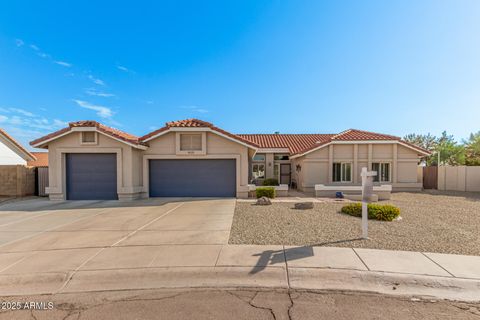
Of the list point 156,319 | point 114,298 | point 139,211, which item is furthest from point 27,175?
point 156,319

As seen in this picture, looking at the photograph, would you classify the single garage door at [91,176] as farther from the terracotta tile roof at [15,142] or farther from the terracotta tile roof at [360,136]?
the terracotta tile roof at [360,136]

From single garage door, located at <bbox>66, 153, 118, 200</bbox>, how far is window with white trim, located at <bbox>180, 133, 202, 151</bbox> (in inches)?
155

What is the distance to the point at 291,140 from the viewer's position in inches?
930

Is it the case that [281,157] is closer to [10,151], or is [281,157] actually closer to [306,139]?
[306,139]

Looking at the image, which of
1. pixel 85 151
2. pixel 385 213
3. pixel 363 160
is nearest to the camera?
pixel 385 213

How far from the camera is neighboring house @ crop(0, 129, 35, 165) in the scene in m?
16.5

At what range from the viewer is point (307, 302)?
3.34 metres

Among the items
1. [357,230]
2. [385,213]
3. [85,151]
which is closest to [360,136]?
[385,213]

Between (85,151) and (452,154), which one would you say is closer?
(85,151)

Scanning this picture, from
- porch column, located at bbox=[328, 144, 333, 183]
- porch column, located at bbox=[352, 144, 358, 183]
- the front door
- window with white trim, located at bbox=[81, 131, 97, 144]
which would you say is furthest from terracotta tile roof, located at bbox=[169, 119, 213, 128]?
porch column, located at bbox=[352, 144, 358, 183]

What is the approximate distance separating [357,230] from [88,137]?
14.2 metres

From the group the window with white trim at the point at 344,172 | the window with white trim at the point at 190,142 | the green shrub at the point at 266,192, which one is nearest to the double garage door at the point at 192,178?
the window with white trim at the point at 190,142

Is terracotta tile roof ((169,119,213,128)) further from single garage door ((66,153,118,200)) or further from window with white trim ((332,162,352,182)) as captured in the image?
window with white trim ((332,162,352,182))

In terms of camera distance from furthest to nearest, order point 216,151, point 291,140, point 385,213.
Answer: point 291,140, point 216,151, point 385,213
